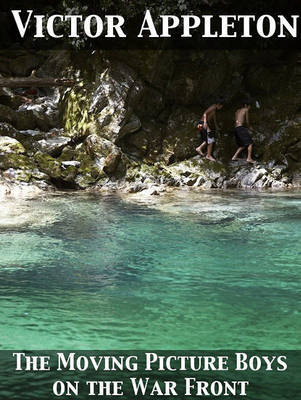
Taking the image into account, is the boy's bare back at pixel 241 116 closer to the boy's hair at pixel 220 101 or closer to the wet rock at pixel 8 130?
the boy's hair at pixel 220 101

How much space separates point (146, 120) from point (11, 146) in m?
3.89

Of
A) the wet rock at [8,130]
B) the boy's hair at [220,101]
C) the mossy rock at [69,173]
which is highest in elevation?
the boy's hair at [220,101]

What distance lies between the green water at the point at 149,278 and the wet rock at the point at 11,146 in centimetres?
359

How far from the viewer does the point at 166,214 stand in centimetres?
976

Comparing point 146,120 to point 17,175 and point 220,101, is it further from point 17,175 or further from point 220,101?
point 17,175

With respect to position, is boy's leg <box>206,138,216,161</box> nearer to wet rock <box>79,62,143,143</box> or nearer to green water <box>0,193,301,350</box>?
wet rock <box>79,62,143,143</box>

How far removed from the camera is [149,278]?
5988 millimetres

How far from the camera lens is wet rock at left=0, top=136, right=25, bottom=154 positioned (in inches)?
530

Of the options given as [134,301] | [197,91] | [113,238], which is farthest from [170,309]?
[197,91]

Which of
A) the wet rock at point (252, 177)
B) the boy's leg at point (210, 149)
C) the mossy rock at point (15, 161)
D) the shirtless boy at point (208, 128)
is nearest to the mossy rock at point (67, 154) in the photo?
the mossy rock at point (15, 161)

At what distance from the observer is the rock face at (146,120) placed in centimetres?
1380

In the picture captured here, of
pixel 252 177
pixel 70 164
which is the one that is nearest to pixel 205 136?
pixel 252 177

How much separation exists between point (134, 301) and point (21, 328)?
1.10 m

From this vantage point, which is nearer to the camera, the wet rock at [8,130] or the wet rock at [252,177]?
the wet rock at [8,130]
